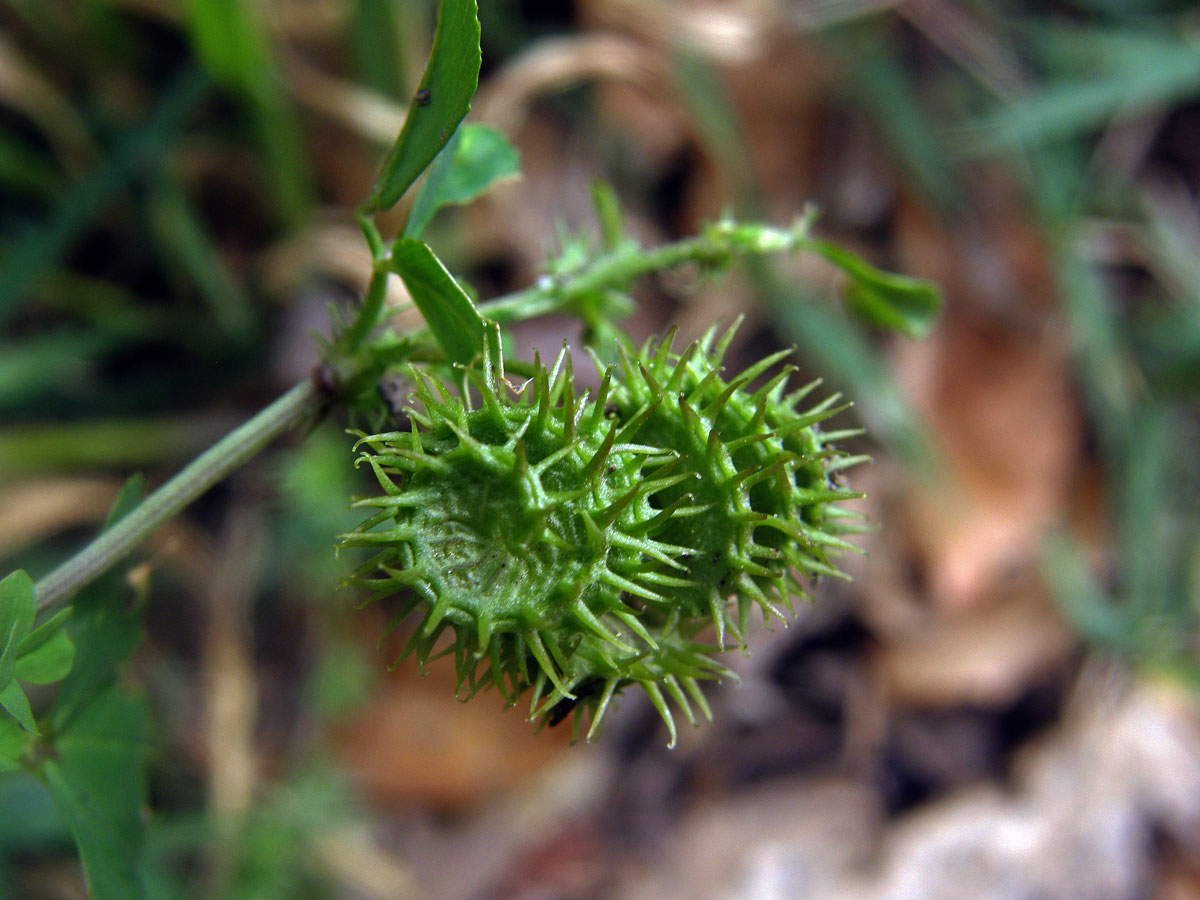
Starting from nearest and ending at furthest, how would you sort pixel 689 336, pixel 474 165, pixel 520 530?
pixel 520 530 → pixel 474 165 → pixel 689 336

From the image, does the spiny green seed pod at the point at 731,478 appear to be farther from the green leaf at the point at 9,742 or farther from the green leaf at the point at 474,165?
the green leaf at the point at 9,742

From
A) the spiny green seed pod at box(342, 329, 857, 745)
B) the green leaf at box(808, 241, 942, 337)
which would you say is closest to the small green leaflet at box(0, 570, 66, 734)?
the spiny green seed pod at box(342, 329, 857, 745)

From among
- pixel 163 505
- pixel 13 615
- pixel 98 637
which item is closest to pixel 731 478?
pixel 163 505

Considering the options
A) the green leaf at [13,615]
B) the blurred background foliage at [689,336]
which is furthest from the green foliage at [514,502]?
the blurred background foliage at [689,336]

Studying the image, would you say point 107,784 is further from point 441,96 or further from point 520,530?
point 441,96

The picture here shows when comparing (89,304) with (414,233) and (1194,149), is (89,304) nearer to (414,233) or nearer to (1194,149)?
(414,233)
